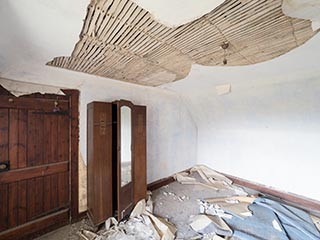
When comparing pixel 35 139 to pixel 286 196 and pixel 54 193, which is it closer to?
pixel 54 193

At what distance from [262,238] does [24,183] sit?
2720mm

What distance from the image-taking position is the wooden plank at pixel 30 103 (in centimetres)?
177

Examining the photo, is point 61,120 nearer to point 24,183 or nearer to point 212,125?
point 24,183

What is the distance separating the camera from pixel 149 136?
10.2 feet

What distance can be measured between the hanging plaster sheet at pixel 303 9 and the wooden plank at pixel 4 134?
256 centimetres

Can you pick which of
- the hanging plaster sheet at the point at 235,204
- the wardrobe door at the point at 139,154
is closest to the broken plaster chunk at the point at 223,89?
the wardrobe door at the point at 139,154

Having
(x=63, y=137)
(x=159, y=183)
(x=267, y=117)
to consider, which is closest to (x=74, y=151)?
(x=63, y=137)

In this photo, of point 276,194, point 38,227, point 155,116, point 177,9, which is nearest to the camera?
point 177,9

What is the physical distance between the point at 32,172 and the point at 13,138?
17.2 inches

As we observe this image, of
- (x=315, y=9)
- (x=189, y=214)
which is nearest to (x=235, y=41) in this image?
(x=315, y=9)

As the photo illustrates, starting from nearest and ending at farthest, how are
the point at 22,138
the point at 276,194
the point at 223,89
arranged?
1. the point at 22,138
2. the point at 223,89
3. the point at 276,194

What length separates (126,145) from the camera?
2307 millimetres

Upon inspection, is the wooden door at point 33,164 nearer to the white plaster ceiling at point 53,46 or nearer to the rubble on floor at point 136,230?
the white plaster ceiling at point 53,46

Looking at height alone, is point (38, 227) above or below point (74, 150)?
below
